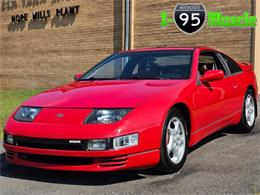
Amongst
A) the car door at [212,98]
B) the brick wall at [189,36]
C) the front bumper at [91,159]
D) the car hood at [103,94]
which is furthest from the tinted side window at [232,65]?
the brick wall at [189,36]

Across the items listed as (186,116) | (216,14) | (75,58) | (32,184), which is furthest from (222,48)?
(32,184)

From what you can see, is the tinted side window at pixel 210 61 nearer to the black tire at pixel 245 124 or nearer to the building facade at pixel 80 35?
the black tire at pixel 245 124

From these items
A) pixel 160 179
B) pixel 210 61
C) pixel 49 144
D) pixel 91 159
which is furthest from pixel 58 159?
pixel 210 61

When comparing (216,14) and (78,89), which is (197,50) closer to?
(78,89)

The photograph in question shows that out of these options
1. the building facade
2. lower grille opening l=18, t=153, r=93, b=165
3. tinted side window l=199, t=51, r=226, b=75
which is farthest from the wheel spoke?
the building facade

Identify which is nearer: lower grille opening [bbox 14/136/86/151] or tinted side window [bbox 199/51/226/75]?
lower grille opening [bbox 14/136/86/151]

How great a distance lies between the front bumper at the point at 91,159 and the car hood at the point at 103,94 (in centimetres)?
50

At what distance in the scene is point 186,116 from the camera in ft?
15.9

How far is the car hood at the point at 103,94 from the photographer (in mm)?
4265

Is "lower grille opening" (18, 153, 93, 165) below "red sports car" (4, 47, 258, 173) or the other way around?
below

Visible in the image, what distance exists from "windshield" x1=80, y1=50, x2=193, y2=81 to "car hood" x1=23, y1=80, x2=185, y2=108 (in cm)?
33

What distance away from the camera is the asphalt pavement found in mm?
4020

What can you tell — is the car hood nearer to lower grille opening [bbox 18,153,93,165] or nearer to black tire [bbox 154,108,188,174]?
black tire [bbox 154,108,188,174]

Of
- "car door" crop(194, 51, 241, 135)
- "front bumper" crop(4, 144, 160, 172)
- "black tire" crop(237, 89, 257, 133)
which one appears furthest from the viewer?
"black tire" crop(237, 89, 257, 133)
